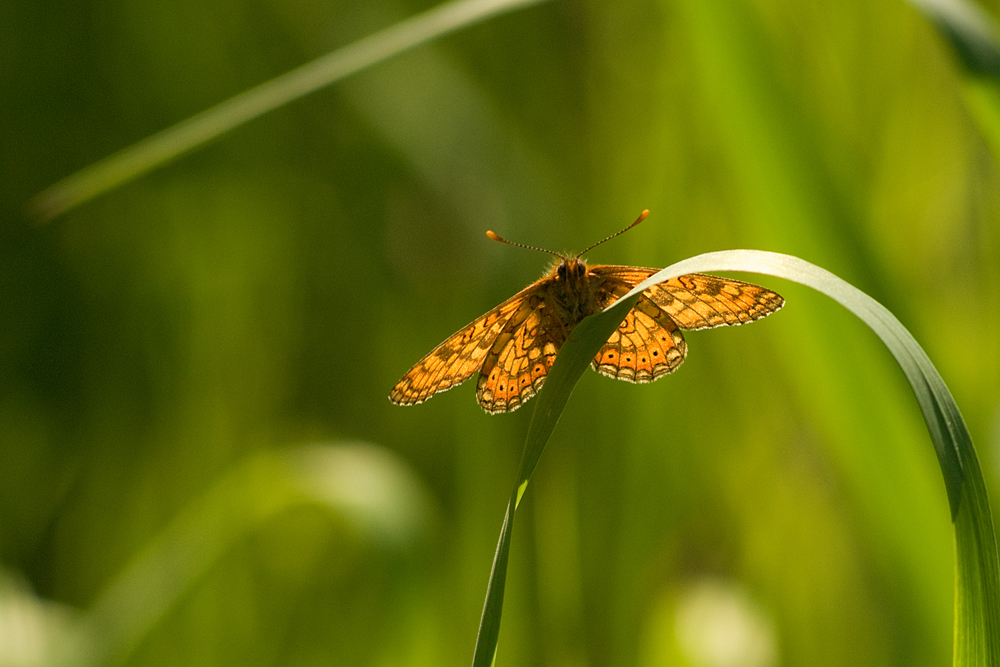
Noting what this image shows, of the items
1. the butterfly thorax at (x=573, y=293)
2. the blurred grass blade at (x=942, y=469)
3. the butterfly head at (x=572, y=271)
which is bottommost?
the blurred grass blade at (x=942, y=469)

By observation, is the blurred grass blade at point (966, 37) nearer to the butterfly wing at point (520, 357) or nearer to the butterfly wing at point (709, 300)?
the butterfly wing at point (709, 300)

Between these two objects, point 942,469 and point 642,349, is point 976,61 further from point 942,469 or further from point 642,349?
point 642,349

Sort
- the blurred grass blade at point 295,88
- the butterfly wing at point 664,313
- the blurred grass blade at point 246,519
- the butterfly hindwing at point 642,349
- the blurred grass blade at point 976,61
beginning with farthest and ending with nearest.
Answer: the blurred grass blade at point 246,519, the butterfly hindwing at point 642,349, the butterfly wing at point 664,313, the blurred grass blade at point 295,88, the blurred grass blade at point 976,61

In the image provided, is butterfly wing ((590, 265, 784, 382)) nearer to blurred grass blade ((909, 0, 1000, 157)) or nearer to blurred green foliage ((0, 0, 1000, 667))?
blurred green foliage ((0, 0, 1000, 667))

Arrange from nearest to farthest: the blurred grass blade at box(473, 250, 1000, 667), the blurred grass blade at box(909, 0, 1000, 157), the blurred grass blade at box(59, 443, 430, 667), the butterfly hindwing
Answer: the blurred grass blade at box(473, 250, 1000, 667) → the blurred grass blade at box(909, 0, 1000, 157) → the butterfly hindwing → the blurred grass blade at box(59, 443, 430, 667)

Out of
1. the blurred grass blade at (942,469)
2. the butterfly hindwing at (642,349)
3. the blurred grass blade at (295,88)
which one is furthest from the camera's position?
the butterfly hindwing at (642,349)

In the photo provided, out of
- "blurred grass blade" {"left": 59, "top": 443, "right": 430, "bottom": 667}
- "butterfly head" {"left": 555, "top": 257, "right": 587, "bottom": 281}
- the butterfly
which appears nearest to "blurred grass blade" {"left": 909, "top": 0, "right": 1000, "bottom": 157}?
the butterfly

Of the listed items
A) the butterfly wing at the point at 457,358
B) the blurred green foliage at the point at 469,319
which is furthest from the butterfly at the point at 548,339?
the blurred green foliage at the point at 469,319
